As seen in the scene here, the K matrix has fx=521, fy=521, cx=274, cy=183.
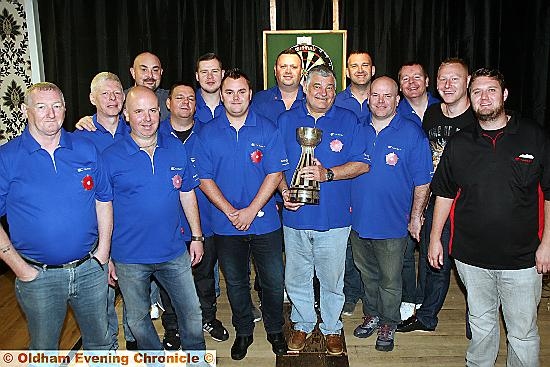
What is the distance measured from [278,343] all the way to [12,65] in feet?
13.4

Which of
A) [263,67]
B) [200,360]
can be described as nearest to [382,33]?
[263,67]

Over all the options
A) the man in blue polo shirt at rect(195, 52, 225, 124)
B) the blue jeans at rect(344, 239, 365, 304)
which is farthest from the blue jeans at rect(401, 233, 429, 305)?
the man in blue polo shirt at rect(195, 52, 225, 124)

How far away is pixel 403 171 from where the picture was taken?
3.11 m

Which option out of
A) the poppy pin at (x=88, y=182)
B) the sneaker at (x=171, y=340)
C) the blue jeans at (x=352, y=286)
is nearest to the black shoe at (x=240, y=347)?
the sneaker at (x=171, y=340)

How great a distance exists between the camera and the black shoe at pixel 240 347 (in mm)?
3223

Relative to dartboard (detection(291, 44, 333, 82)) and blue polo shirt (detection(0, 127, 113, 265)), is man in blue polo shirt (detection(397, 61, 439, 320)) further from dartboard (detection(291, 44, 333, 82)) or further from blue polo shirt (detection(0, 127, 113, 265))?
blue polo shirt (detection(0, 127, 113, 265))

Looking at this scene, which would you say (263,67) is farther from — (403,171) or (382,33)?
(403,171)

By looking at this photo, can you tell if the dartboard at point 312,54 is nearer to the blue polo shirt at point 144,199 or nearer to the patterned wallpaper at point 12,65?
the blue polo shirt at point 144,199

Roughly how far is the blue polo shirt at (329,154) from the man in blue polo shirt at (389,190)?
10 centimetres

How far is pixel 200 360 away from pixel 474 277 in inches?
62.2

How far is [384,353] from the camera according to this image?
3.27m

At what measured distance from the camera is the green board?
502cm

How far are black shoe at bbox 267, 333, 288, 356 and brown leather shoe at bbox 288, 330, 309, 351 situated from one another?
0.13 ft

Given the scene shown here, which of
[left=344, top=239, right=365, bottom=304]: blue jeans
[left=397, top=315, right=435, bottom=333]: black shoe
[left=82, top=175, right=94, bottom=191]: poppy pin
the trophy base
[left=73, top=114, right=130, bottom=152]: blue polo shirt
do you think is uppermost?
[left=73, top=114, right=130, bottom=152]: blue polo shirt
